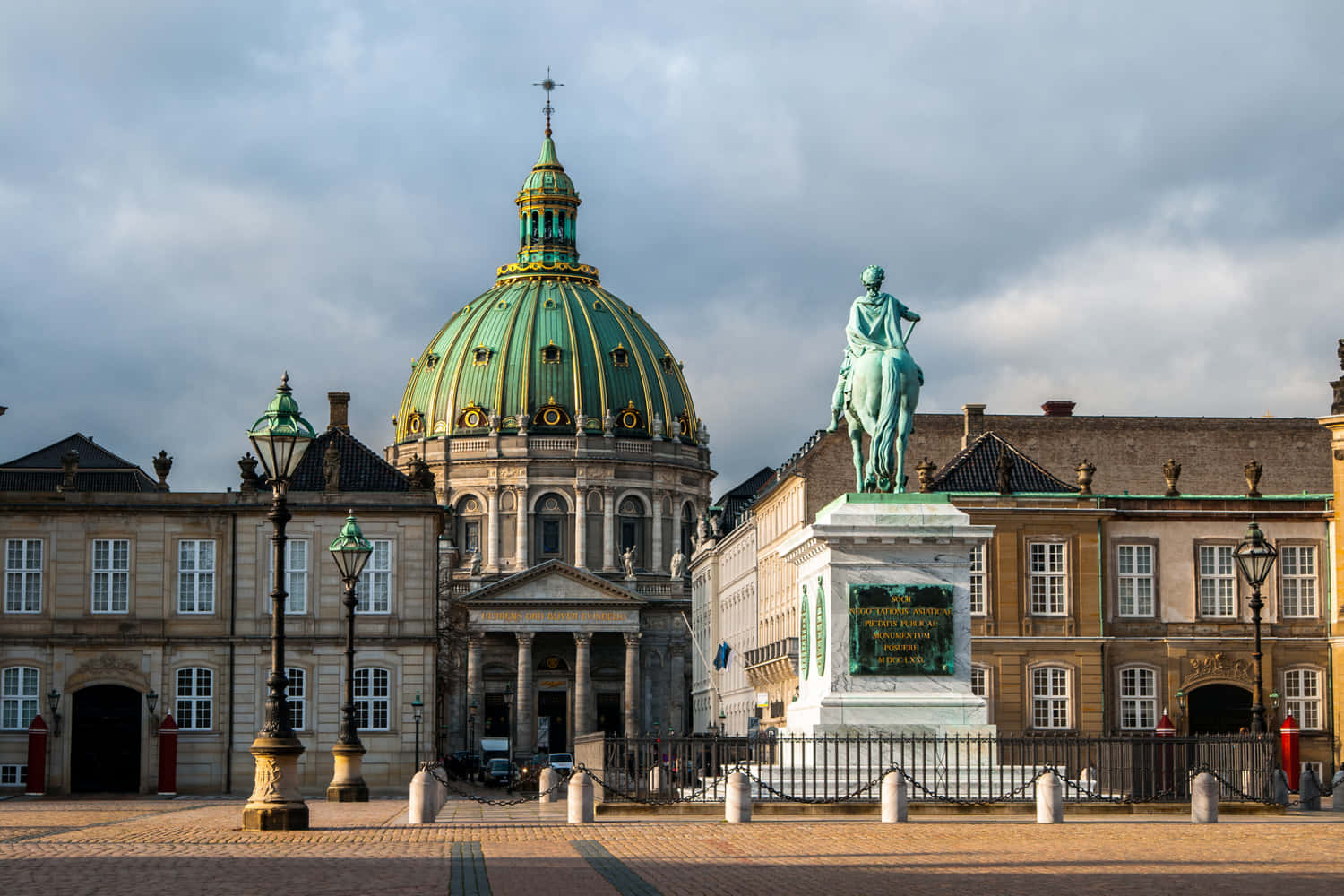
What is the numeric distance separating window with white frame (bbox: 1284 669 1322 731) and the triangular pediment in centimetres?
7062

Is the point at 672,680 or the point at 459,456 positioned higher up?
the point at 459,456

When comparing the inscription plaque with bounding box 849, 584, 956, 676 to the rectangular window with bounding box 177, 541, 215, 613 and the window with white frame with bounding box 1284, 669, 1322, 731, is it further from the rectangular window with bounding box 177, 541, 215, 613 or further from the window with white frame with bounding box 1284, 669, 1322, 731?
the window with white frame with bounding box 1284, 669, 1322, 731

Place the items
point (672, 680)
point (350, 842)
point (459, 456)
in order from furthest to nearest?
point (459, 456) → point (672, 680) → point (350, 842)

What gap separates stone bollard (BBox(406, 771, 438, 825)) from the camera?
34.0m

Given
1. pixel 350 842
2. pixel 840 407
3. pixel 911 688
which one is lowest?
pixel 350 842

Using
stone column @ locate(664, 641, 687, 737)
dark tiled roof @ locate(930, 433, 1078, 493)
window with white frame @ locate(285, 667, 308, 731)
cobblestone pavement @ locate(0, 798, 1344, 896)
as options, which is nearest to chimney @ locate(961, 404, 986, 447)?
dark tiled roof @ locate(930, 433, 1078, 493)

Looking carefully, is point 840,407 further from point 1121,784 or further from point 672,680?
point 672,680

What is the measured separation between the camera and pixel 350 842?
2758 centimetres

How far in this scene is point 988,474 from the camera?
2672 inches

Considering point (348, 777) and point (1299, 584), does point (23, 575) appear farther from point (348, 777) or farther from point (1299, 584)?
point (1299, 584)

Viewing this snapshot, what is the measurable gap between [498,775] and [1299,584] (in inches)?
1159

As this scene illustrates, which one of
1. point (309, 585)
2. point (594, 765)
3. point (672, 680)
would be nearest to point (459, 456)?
point (672, 680)

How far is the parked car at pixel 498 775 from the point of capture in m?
76.3

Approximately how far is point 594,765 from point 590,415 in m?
115
